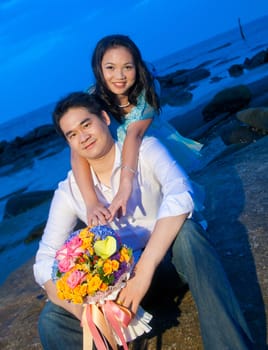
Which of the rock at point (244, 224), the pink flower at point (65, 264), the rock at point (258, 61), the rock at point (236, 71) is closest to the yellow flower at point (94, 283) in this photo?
the pink flower at point (65, 264)

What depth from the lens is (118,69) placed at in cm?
345

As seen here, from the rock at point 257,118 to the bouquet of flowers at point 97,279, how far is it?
7.44 metres

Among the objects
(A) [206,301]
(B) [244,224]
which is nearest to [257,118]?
(B) [244,224]

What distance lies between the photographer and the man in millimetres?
2254

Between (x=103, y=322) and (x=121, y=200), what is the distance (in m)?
0.75

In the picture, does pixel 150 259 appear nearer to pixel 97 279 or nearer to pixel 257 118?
pixel 97 279

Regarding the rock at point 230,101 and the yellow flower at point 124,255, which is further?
the rock at point 230,101

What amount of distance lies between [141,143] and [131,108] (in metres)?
0.62

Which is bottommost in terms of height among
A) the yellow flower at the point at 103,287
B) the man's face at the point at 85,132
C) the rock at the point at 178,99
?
the rock at the point at 178,99

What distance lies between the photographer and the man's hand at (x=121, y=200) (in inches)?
106

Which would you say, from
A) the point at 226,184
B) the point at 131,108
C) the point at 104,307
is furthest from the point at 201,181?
the point at 104,307

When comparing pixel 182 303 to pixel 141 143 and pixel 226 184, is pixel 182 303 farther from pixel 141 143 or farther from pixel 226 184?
pixel 226 184

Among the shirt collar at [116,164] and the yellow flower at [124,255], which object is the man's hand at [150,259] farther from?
the shirt collar at [116,164]

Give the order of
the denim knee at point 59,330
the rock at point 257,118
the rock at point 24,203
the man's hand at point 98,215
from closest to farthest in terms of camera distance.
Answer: the denim knee at point 59,330 → the man's hand at point 98,215 → the rock at point 257,118 → the rock at point 24,203
